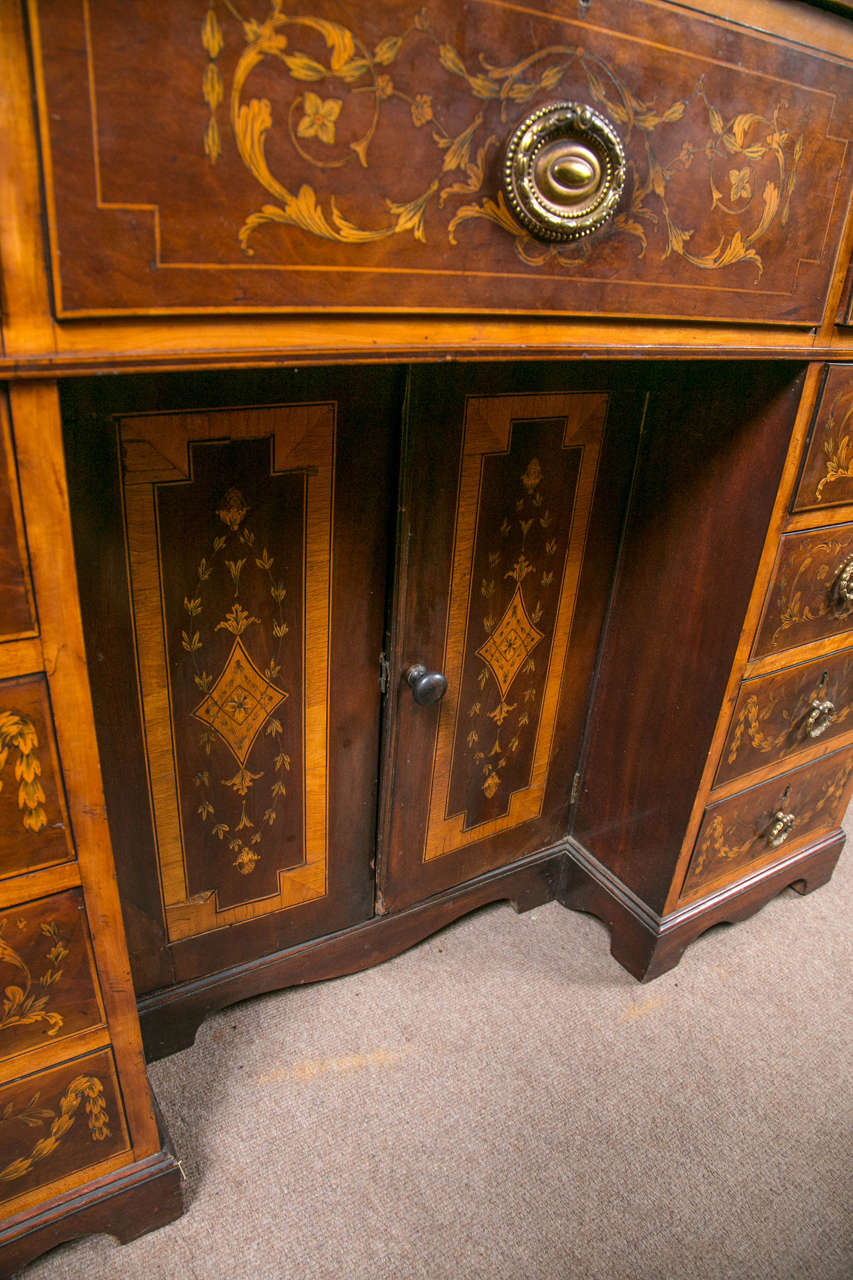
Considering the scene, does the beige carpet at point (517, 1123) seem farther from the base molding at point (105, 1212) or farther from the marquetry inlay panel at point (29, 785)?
the marquetry inlay panel at point (29, 785)

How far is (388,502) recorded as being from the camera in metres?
1.02

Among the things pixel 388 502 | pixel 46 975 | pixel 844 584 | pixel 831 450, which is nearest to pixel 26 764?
pixel 46 975

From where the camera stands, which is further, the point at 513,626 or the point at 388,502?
the point at 513,626

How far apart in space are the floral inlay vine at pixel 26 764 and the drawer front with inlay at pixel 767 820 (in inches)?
38.1

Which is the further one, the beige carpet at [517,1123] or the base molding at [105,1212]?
the beige carpet at [517,1123]

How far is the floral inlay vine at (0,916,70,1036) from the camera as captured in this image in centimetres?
76

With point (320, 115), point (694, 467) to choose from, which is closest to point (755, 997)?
point (694, 467)

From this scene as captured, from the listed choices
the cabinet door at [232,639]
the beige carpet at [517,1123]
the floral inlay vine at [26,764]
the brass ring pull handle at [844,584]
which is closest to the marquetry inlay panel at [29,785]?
the floral inlay vine at [26,764]

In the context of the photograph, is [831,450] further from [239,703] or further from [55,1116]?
[55,1116]

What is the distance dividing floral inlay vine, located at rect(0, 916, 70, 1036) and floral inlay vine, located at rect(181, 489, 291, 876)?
0.98 feet

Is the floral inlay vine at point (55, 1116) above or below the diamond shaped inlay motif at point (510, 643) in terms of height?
below

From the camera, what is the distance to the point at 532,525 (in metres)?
1.15

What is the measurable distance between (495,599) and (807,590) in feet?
1.45

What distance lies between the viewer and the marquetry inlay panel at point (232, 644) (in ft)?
2.91
